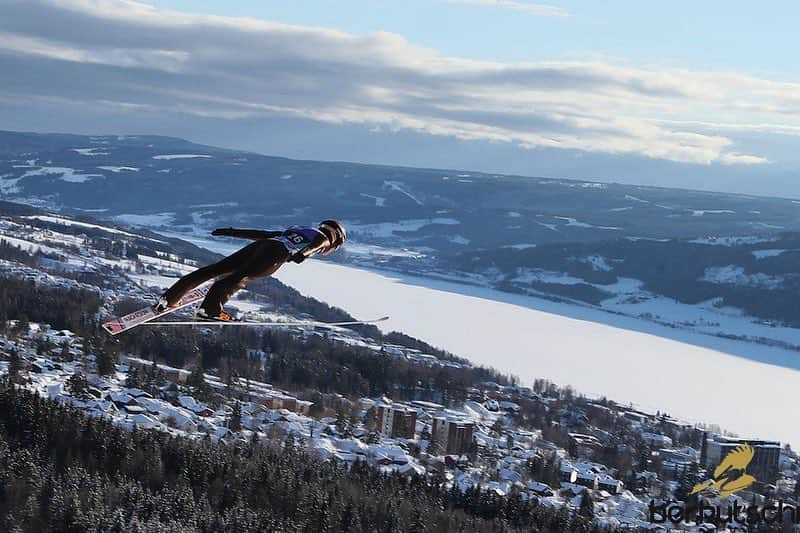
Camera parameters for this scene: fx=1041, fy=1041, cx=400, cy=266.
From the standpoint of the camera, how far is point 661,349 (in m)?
99.4

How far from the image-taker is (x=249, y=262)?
1059 centimetres

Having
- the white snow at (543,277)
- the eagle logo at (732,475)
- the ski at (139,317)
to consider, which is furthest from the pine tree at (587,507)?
the white snow at (543,277)

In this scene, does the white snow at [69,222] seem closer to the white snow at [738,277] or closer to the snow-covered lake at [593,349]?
the snow-covered lake at [593,349]

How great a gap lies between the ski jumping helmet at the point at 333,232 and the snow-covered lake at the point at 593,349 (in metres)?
60.0

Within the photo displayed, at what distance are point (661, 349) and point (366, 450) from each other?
64.0 m

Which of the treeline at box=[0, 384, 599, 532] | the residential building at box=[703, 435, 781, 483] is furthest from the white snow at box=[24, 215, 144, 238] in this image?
the treeline at box=[0, 384, 599, 532]

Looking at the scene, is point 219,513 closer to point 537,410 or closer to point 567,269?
point 537,410

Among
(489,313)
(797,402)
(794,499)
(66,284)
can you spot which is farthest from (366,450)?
(489,313)

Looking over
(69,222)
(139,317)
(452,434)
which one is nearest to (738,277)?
(69,222)

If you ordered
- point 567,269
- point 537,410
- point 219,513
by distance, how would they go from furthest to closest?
point 567,269
point 537,410
point 219,513

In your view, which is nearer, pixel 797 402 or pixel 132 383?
pixel 132 383

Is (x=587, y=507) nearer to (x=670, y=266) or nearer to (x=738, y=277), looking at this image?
(x=738, y=277)

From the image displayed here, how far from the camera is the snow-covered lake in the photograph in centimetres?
7512

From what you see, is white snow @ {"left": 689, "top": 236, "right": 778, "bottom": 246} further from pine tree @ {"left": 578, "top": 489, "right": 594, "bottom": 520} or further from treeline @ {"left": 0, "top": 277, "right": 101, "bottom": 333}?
pine tree @ {"left": 578, "top": 489, "right": 594, "bottom": 520}
